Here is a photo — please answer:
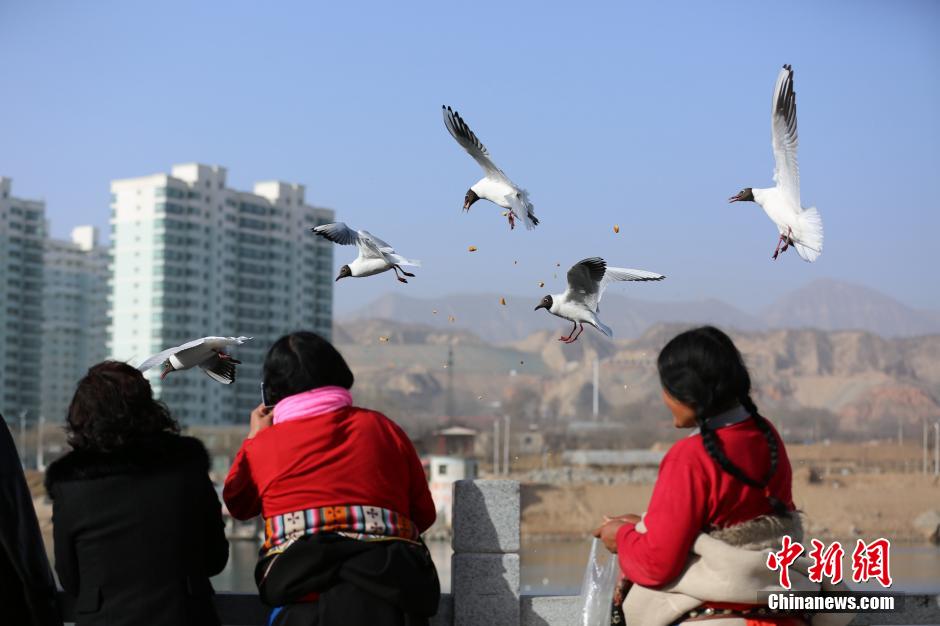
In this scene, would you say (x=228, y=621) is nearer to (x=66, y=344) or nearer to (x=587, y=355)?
(x=66, y=344)

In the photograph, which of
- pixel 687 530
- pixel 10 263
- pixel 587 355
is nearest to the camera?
pixel 687 530

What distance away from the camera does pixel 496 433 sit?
9256cm

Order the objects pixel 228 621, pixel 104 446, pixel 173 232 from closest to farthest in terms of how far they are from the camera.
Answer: pixel 104 446
pixel 228 621
pixel 173 232

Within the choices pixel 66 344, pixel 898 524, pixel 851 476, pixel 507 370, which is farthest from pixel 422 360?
pixel 898 524

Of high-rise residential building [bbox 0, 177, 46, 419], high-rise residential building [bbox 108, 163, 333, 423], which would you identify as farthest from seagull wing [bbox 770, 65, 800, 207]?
high-rise residential building [bbox 0, 177, 46, 419]

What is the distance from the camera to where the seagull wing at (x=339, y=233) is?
6.32 meters

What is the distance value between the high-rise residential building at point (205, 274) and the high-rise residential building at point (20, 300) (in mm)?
7030

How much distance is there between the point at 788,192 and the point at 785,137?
0.33 metres

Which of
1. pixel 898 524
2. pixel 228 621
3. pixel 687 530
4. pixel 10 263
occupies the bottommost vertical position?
pixel 898 524

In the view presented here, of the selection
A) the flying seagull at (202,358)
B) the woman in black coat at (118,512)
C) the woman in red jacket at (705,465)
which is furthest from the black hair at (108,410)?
the woman in red jacket at (705,465)

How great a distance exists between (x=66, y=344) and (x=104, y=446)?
338 feet

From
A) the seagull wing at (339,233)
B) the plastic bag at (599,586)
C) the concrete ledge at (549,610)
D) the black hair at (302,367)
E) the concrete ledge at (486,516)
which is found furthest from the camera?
the seagull wing at (339,233)

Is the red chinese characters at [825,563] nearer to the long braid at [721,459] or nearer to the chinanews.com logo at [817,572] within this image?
the chinanews.com logo at [817,572]

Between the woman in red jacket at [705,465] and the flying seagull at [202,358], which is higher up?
the flying seagull at [202,358]
